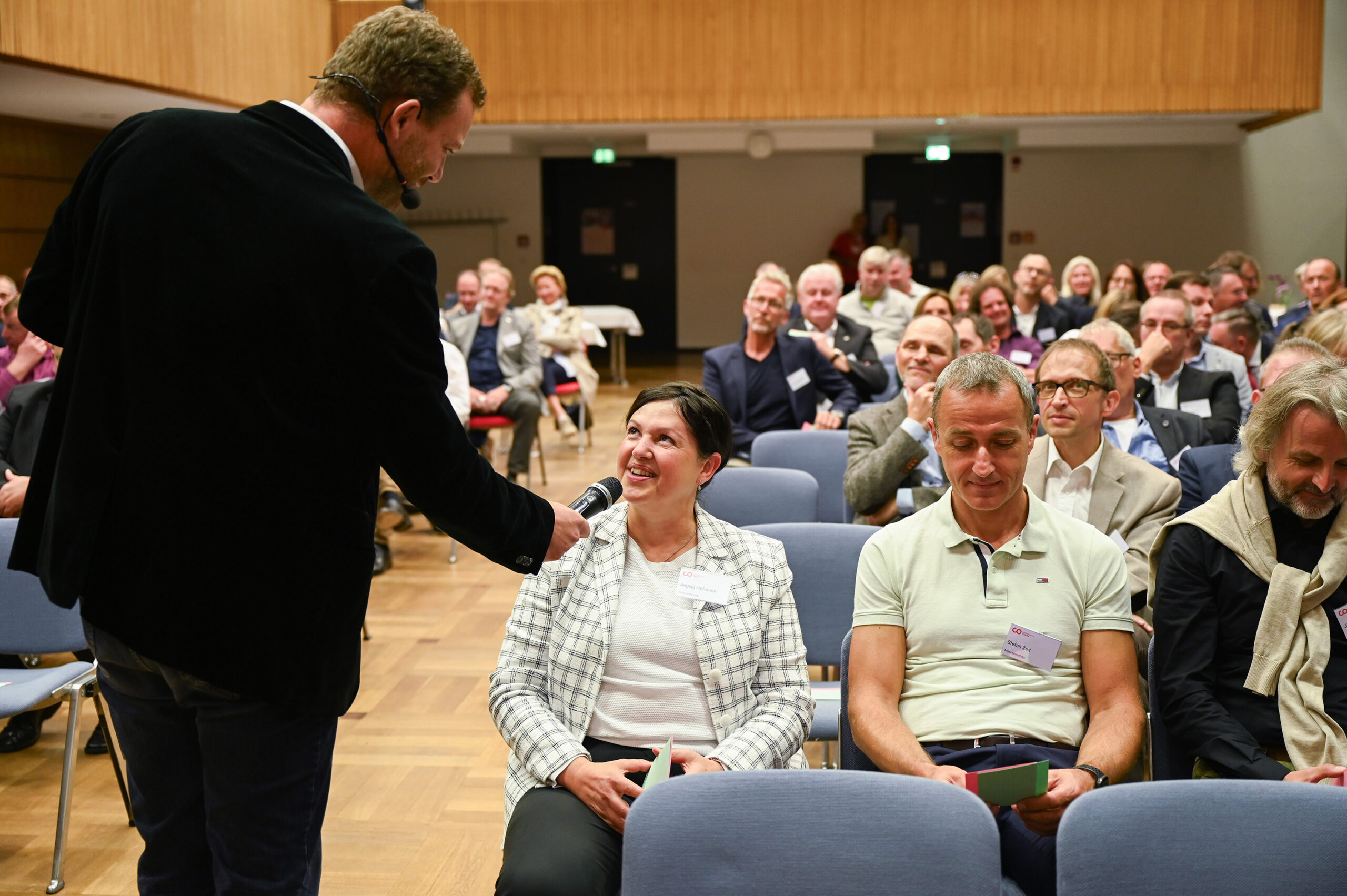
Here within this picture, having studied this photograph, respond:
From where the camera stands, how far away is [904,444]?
3.55m

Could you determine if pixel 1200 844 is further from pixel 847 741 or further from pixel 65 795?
pixel 65 795

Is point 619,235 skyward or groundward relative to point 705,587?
skyward

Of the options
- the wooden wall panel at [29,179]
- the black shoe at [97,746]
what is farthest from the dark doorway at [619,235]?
the black shoe at [97,746]

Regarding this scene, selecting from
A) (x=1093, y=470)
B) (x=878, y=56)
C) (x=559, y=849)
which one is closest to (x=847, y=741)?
(x=559, y=849)

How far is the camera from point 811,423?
5.47 m

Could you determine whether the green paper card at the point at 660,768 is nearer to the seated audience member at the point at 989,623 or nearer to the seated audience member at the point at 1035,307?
the seated audience member at the point at 989,623

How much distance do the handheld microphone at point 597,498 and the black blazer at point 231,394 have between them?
40cm

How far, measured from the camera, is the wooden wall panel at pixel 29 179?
9.79 m

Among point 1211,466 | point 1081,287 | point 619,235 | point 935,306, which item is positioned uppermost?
point 619,235

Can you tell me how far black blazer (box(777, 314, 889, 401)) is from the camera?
5711 millimetres

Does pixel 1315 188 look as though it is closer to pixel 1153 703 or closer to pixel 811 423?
pixel 811 423

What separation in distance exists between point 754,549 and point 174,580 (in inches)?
45.1

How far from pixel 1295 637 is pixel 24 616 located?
2977mm

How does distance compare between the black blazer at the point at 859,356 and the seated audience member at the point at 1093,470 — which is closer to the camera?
the seated audience member at the point at 1093,470
